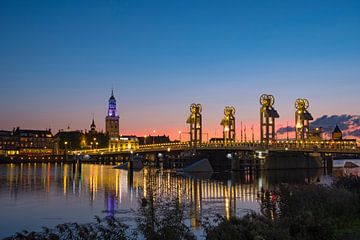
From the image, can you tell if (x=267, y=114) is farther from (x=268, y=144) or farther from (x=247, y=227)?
(x=247, y=227)

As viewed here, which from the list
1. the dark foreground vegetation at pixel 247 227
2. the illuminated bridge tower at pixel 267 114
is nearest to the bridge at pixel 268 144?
the illuminated bridge tower at pixel 267 114

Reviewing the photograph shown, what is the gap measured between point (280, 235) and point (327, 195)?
14.8 m

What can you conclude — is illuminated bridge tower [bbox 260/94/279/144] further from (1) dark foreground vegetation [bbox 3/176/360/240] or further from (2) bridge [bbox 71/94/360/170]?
(1) dark foreground vegetation [bbox 3/176/360/240]

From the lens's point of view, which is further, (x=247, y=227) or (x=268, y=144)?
(x=268, y=144)

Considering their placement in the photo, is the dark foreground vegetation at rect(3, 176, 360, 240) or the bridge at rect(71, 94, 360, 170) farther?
the bridge at rect(71, 94, 360, 170)

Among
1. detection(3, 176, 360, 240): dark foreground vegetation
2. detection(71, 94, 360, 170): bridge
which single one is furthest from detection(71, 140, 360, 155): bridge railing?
detection(3, 176, 360, 240): dark foreground vegetation

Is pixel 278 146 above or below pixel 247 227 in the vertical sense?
above

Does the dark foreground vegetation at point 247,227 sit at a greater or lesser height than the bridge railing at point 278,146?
lesser

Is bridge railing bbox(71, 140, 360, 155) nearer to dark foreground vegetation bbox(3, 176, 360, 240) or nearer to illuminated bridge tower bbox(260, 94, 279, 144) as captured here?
illuminated bridge tower bbox(260, 94, 279, 144)

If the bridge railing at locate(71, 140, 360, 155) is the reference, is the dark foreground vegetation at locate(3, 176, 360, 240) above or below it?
below

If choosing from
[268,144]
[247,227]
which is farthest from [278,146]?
[247,227]

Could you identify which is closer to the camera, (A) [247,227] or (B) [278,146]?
(A) [247,227]

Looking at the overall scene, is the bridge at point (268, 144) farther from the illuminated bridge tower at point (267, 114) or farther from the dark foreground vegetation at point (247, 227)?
the dark foreground vegetation at point (247, 227)

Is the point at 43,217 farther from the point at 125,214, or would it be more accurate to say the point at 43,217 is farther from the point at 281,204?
the point at 281,204
